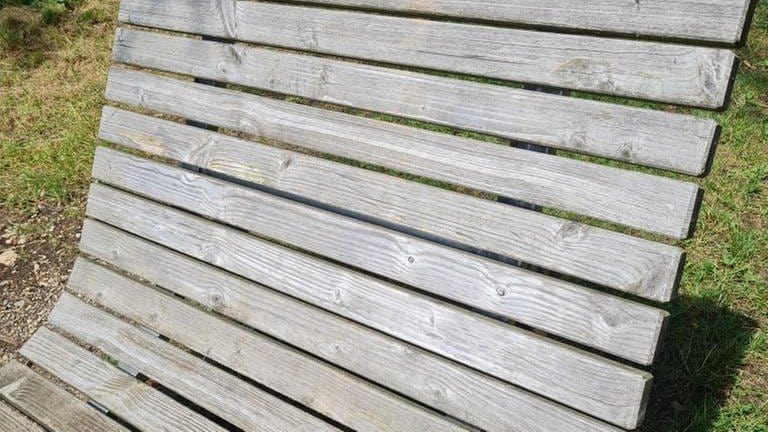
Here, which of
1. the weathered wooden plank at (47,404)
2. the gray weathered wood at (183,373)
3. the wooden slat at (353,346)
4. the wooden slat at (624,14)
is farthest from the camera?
the weathered wooden plank at (47,404)

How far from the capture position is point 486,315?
1.78 metres

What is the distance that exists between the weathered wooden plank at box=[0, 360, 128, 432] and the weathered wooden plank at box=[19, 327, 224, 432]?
0.13ft

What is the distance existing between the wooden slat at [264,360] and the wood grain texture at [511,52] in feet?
2.59

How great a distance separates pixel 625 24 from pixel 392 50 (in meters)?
0.59

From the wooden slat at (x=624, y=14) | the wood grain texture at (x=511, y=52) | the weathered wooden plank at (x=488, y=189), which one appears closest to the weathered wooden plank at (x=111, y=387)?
the weathered wooden plank at (x=488, y=189)

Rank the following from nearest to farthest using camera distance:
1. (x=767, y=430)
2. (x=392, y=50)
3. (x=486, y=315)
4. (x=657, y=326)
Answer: (x=657, y=326), (x=486, y=315), (x=392, y=50), (x=767, y=430)

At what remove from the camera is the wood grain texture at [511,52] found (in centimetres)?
148

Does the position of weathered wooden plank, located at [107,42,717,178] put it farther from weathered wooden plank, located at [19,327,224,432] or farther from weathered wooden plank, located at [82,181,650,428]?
weathered wooden plank, located at [19,327,224,432]

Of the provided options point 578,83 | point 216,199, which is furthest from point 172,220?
point 578,83

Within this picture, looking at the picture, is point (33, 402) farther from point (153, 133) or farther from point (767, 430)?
point (767, 430)

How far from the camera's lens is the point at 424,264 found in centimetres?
184

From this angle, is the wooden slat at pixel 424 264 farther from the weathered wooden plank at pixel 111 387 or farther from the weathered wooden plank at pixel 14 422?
the weathered wooden plank at pixel 14 422

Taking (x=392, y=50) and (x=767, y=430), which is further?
(x=767, y=430)

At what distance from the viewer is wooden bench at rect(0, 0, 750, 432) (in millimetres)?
1536
